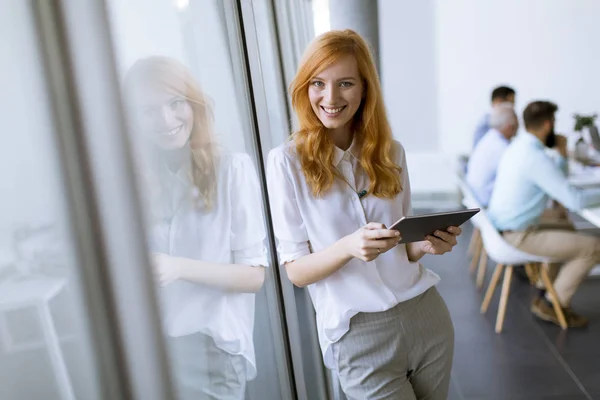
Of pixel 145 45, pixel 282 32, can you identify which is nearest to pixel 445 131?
pixel 282 32

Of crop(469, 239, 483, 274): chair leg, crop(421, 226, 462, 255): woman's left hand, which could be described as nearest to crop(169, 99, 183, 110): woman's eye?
crop(421, 226, 462, 255): woman's left hand

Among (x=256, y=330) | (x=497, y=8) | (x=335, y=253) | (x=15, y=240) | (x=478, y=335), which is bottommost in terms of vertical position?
(x=478, y=335)

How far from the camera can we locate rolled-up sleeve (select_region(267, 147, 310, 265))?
1.36 metres

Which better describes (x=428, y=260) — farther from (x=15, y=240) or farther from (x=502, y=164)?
(x=15, y=240)

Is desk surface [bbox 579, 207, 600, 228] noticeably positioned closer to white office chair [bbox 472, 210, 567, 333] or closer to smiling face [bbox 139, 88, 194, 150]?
white office chair [bbox 472, 210, 567, 333]

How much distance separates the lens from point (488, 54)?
562 centimetres

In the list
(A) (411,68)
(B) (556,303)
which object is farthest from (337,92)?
(A) (411,68)

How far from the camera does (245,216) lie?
145cm

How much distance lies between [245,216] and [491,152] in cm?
289

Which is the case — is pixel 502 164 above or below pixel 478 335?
above

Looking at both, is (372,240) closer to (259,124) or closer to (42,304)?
(259,124)

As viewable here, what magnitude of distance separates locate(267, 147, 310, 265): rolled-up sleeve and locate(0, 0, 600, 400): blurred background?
10 centimetres

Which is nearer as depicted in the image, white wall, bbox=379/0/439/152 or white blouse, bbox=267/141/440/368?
white blouse, bbox=267/141/440/368

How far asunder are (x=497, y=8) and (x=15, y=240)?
579 cm
